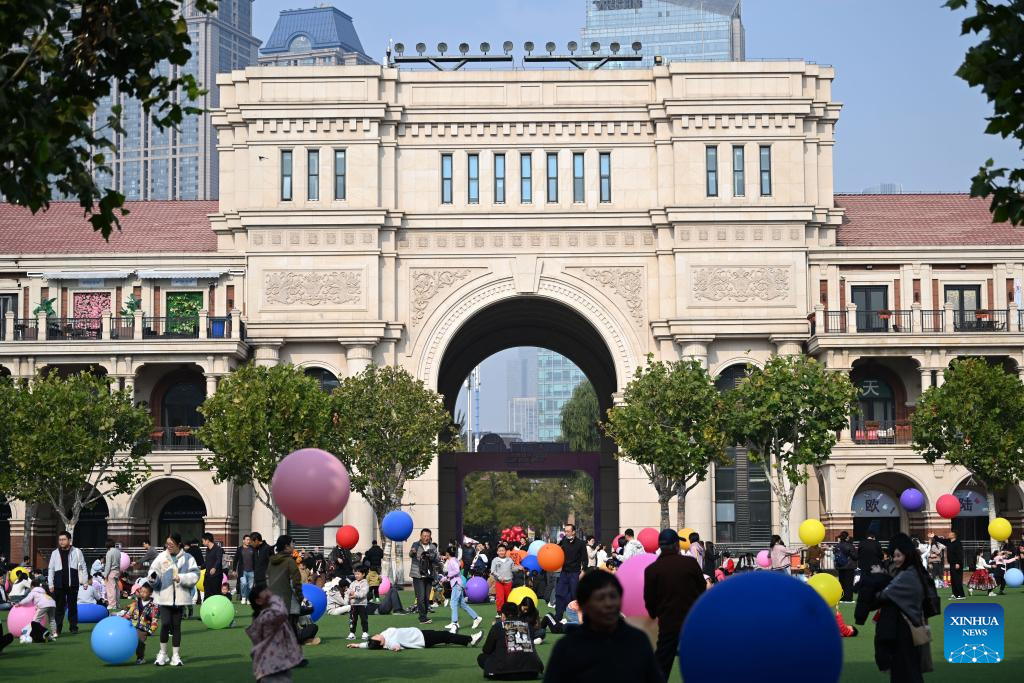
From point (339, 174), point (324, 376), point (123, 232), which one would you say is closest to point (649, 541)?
point (324, 376)

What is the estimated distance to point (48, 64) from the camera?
59.3 feet

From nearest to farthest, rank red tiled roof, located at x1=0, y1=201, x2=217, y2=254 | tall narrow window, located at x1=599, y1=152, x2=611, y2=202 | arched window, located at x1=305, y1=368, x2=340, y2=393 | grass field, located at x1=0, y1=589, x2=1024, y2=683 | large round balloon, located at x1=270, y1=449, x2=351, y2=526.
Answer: large round balloon, located at x1=270, y1=449, x2=351, y2=526, grass field, located at x1=0, y1=589, x2=1024, y2=683, arched window, located at x1=305, y1=368, x2=340, y2=393, tall narrow window, located at x1=599, y1=152, x2=611, y2=202, red tiled roof, located at x1=0, y1=201, x2=217, y2=254

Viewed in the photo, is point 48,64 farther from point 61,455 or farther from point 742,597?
point 61,455

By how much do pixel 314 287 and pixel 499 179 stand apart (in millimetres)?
9145

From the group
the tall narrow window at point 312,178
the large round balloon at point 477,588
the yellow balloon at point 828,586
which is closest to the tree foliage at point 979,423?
the large round balloon at point 477,588

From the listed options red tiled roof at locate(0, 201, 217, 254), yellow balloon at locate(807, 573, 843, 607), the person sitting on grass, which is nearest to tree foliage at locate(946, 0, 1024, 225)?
yellow balloon at locate(807, 573, 843, 607)

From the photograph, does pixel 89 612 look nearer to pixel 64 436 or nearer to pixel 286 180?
pixel 64 436

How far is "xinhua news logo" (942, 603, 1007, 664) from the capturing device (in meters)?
22.7

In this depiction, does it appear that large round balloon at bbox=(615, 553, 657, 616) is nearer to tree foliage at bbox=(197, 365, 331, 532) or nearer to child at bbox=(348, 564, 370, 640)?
child at bbox=(348, 564, 370, 640)

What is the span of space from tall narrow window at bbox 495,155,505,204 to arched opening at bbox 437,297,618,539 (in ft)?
14.3

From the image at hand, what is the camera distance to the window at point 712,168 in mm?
64562

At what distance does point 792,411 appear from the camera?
51625 millimetres

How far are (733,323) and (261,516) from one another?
20781 mm

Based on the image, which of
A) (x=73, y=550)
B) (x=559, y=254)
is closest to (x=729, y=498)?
(x=559, y=254)
